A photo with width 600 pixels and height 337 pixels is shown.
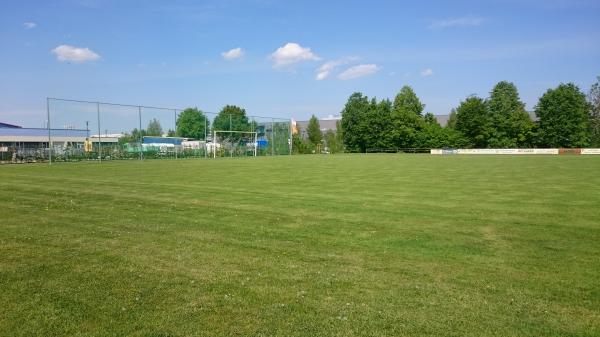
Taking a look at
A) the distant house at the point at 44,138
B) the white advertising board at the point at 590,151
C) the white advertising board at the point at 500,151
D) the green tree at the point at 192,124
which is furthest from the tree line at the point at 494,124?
the distant house at the point at 44,138

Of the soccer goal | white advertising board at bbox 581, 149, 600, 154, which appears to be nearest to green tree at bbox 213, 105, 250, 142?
the soccer goal

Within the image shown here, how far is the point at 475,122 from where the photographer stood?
87.8 m

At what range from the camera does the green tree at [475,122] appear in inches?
3450

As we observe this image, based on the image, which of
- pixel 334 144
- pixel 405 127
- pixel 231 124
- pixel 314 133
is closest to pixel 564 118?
pixel 405 127

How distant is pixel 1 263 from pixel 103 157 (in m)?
40.6

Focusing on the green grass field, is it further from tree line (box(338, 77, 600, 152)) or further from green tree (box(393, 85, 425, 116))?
green tree (box(393, 85, 425, 116))

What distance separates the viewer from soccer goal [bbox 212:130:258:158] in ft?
198

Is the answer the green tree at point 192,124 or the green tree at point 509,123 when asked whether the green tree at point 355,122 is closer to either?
the green tree at point 509,123

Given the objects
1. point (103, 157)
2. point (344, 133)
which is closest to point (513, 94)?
point (344, 133)

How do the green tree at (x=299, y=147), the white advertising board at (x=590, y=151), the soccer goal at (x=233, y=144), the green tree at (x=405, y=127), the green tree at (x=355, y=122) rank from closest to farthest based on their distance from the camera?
the soccer goal at (x=233, y=144), the white advertising board at (x=590, y=151), the green tree at (x=299, y=147), the green tree at (x=405, y=127), the green tree at (x=355, y=122)

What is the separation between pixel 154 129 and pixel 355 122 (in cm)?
4783

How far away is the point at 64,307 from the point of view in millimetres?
4926

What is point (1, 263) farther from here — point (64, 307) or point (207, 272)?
point (207, 272)

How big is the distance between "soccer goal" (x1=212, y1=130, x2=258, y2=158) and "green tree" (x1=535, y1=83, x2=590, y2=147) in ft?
187
